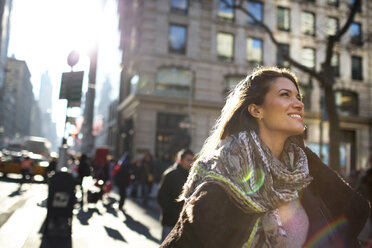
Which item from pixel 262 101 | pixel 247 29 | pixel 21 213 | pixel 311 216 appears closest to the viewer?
pixel 311 216

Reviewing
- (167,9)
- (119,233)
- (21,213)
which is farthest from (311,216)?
(167,9)

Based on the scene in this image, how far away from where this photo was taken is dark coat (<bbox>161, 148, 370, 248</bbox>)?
1.53m

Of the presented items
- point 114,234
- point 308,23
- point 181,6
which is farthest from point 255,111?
point 308,23

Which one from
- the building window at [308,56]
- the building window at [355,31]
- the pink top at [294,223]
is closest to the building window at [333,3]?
the building window at [355,31]

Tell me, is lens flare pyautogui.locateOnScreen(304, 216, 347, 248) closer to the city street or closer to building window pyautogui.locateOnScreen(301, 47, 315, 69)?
the city street

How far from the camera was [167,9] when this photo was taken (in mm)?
28172

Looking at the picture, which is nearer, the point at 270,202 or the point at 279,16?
the point at 270,202

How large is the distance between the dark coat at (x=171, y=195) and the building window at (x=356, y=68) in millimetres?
31496

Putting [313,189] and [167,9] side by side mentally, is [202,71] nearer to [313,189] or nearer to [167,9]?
[167,9]

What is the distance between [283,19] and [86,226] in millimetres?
27603

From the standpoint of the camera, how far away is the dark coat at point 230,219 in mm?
1529

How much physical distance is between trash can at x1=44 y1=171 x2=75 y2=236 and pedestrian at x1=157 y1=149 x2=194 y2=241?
3202 mm

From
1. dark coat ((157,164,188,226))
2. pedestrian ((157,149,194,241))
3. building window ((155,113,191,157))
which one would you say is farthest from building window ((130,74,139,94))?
dark coat ((157,164,188,226))

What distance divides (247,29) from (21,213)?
2473 cm
